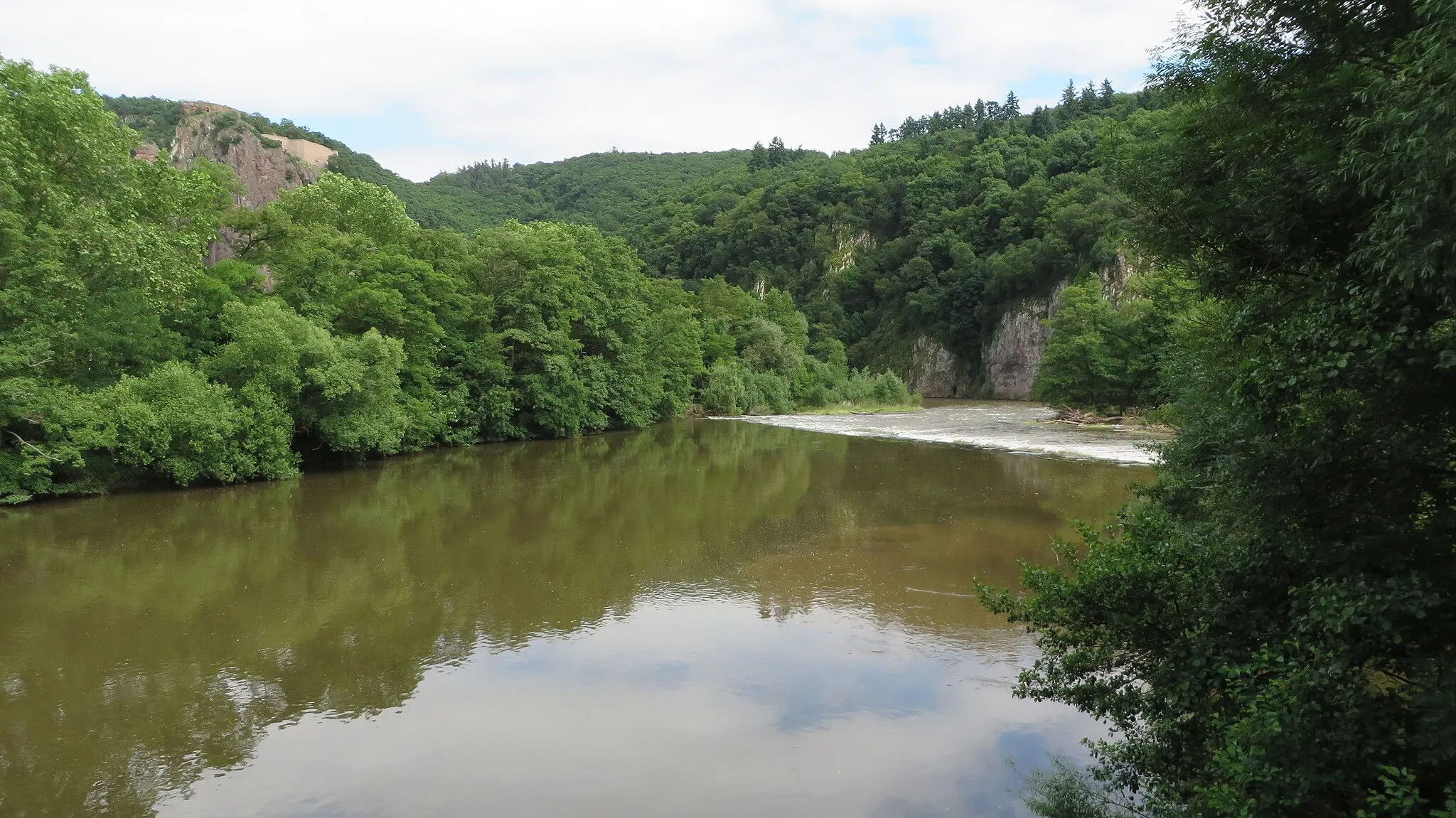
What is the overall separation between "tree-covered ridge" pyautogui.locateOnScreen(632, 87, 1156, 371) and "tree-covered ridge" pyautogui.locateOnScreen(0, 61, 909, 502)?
50.5 meters

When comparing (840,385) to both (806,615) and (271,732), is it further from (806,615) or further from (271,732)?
(271,732)

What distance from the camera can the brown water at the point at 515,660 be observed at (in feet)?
26.2

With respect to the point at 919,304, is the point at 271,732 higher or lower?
lower

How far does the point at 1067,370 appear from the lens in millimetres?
49125

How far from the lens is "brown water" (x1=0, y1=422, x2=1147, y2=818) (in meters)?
7.99

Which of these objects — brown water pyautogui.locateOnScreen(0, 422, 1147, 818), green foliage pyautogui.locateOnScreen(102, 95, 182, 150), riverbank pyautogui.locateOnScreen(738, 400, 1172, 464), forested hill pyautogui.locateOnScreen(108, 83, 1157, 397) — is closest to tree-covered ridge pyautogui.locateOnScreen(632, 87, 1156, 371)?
forested hill pyautogui.locateOnScreen(108, 83, 1157, 397)

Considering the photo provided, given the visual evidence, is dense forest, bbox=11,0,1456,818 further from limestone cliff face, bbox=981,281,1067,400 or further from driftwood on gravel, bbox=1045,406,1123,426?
limestone cliff face, bbox=981,281,1067,400

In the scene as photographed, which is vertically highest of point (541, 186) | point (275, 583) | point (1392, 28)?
point (541, 186)

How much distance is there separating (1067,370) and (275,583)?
43.8 m

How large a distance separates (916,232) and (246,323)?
83419 mm

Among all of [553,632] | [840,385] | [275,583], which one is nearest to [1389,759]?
[553,632]

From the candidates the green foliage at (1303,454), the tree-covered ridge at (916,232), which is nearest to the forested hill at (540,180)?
the tree-covered ridge at (916,232)

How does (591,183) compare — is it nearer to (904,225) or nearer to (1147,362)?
(904,225)

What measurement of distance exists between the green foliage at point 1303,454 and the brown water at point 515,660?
217 centimetres
